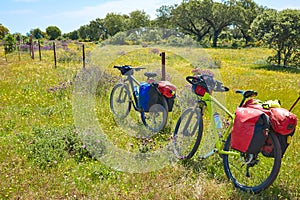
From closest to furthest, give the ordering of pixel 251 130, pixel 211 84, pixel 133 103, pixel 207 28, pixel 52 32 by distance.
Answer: pixel 251 130
pixel 211 84
pixel 133 103
pixel 207 28
pixel 52 32

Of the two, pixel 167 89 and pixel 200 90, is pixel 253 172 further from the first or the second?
pixel 167 89

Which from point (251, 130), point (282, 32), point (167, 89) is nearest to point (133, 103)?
point (167, 89)

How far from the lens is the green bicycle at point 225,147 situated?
4125mm

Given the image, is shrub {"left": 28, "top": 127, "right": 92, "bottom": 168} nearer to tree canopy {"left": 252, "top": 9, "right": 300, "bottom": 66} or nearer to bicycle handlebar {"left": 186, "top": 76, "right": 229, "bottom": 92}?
bicycle handlebar {"left": 186, "top": 76, "right": 229, "bottom": 92}

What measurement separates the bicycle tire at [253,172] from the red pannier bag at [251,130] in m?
0.20

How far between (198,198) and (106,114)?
4193 millimetres

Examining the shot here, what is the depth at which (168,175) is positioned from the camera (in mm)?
4750

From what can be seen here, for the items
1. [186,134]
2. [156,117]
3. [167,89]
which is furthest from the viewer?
[156,117]

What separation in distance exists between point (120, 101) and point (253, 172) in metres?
4.02

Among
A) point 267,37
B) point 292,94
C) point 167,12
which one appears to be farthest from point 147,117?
point 167,12

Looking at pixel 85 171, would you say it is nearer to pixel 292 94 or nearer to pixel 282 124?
pixel 282 124

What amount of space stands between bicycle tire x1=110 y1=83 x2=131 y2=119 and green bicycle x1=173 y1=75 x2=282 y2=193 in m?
2.27

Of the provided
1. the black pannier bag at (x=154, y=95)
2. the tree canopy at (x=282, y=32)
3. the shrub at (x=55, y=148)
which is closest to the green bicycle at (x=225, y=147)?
the black pannier bag at (x=154, y=95)

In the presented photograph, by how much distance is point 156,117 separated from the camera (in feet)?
21.4
